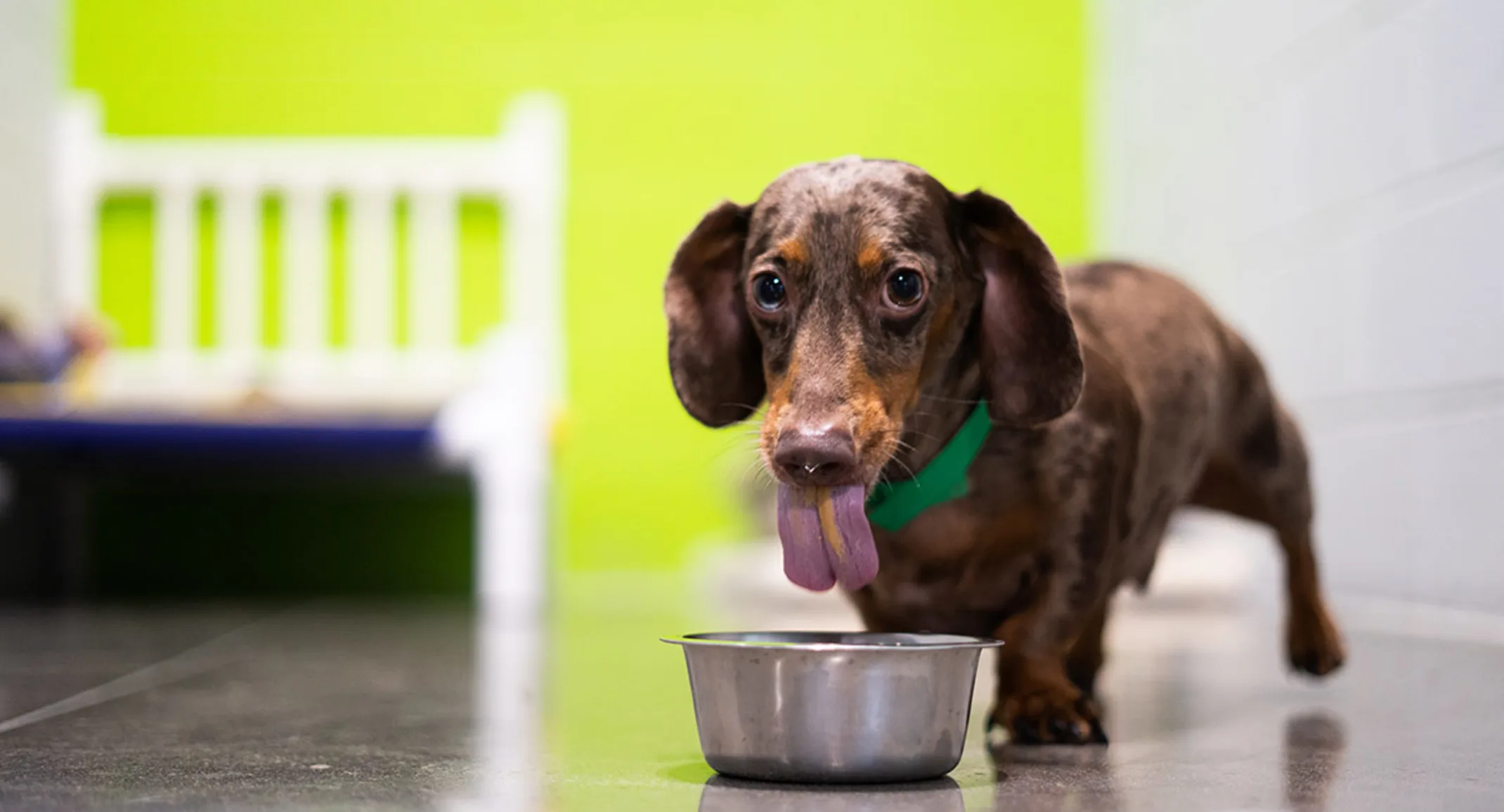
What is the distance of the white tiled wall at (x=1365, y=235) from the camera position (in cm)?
221

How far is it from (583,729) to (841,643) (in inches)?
12.2

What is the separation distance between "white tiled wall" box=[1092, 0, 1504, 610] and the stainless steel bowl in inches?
55.0

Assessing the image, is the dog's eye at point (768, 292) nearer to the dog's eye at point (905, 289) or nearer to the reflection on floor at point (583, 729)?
the dog's eye at point (905, 289)

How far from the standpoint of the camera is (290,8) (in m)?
4.36

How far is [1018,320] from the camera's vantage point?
1292 mm

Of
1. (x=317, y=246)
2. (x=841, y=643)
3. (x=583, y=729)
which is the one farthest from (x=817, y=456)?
(x=317, y=246)

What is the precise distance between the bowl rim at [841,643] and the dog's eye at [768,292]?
0.82ft

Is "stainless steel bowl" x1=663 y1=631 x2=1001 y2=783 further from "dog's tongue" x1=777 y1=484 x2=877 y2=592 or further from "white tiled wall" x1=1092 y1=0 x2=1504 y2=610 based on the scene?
"white tiled wall" x1=1092 y1=0 x2=1504 y2=610

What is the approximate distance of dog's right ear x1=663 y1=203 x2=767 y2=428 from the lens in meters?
1.33

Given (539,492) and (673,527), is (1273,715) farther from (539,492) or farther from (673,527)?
(673,527)

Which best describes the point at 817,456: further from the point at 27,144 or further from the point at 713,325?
the point at 27,144

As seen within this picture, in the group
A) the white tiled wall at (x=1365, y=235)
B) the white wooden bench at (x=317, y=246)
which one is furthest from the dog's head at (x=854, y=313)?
the white wooden bench at (x=317, y=246)

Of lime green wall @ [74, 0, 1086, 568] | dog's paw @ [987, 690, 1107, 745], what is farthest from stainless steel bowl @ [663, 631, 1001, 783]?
lime green wall @ [74, 0, 1086, 568]

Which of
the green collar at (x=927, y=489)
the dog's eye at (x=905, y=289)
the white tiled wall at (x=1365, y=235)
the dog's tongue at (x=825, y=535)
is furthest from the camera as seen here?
the white tiled wall at (x=1365, y=235)
